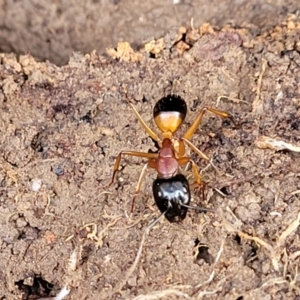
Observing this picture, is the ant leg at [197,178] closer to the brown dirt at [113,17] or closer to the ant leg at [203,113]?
the ant leg at [203,113]

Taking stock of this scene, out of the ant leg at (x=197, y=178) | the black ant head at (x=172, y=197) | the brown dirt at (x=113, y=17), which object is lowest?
the black ant head at (x=172, y=197)

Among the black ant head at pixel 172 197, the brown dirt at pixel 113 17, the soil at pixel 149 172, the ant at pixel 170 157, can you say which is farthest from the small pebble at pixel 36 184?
the brown dirt at pixel 113 17

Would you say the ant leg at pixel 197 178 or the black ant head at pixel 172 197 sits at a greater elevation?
the ant leg at pixel 197 178

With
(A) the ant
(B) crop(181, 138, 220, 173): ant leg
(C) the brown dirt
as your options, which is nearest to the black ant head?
(A) the ant

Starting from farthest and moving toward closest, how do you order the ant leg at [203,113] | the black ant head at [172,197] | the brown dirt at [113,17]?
the brown dirt at [113,17] < the ant leg at [203,113] < the black ant head at [172,197]

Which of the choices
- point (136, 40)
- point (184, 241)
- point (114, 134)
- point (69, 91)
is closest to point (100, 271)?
point (184, 241)

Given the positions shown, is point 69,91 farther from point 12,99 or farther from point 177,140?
point 177,140

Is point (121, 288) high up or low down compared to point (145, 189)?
down
